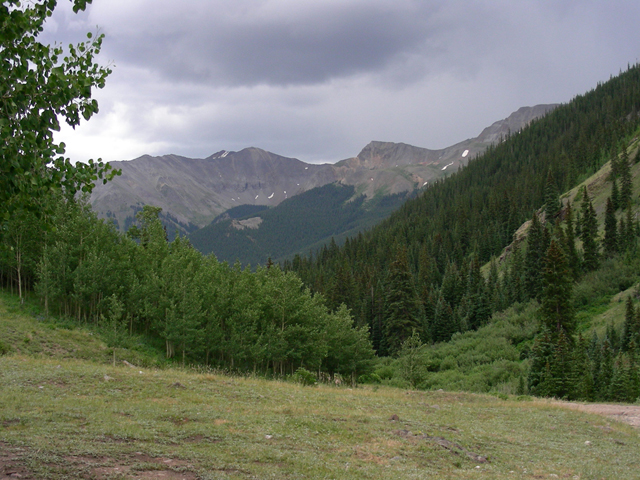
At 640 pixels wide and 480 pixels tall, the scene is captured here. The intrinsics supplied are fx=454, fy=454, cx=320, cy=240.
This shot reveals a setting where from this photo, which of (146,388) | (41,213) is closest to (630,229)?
(146,388)

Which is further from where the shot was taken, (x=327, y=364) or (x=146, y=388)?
(x=327, y=364)

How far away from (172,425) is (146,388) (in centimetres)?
522

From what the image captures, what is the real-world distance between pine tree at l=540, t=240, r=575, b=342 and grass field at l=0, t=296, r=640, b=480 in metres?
25.9

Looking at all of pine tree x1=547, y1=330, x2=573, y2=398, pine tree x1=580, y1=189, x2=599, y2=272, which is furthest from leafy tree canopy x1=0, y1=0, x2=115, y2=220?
pine tree x1=580, y1=189, x2=599, y2=272

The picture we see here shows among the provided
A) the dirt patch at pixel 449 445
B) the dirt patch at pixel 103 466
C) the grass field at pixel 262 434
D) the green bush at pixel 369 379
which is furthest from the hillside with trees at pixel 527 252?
the dirt patch at pixel 103 466

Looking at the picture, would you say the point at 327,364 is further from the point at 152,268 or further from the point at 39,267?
the point at 39,267

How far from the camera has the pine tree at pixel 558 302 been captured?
1780 inches

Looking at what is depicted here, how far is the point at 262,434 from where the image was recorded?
496 inches

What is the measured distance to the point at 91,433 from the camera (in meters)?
10.8

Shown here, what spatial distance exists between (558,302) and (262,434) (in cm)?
4161

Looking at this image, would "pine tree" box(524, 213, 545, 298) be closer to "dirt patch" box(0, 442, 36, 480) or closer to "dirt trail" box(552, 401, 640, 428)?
"dirt trail" box(552, 401, 640, 428)

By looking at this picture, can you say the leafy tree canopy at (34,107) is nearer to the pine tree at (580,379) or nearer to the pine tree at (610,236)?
the pine tree at (580,379)

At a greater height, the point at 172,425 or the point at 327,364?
the point at 172,425

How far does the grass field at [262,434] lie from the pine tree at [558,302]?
25914 millimetres
